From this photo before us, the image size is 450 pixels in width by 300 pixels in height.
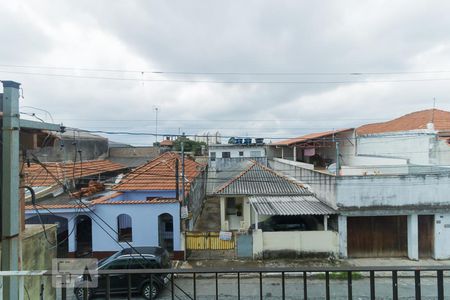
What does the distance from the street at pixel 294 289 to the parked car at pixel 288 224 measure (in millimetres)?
3729

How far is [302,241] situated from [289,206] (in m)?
1.73

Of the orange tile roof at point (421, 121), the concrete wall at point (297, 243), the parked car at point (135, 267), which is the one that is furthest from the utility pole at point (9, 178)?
the orange tile roof at point (421, 121)

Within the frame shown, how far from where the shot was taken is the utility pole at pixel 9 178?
2.69 m

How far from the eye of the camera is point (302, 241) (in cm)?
1273

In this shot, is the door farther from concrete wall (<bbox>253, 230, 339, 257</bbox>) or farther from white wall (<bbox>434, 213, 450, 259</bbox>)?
concrete wall (<bbox>253, 230, 339, 257</bbox>)

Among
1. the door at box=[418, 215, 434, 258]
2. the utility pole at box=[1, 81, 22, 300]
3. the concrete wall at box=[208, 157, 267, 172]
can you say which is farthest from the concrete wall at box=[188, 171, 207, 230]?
the utility pole at box=[1, 81, 22, 300]

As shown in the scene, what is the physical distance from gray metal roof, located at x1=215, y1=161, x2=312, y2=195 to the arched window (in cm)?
457

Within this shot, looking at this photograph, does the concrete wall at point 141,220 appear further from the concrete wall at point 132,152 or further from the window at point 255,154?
the concrete wall at point 132,152

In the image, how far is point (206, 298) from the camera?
9.19 meters

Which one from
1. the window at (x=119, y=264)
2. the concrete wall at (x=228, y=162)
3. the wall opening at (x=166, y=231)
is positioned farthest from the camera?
the concrete wall at (x=228, y=162)

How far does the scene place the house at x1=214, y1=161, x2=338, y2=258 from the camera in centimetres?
1270

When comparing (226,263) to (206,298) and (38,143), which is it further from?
(38,143)

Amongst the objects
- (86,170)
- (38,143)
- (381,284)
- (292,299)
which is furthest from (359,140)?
(38,143)

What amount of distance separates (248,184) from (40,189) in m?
10.7
